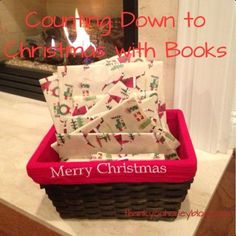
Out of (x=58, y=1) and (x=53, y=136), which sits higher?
(x=58, y=1)

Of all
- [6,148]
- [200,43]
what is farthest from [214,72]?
[6,148]

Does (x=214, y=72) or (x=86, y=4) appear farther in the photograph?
(x=86, y=4)

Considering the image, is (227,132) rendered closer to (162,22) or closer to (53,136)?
(162,22)

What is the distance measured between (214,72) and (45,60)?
2.91 ft

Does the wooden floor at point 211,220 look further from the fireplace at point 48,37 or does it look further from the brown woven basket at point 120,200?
the fireplace at point 48,37

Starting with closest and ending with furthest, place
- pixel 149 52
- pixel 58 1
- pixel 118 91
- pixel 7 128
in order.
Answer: pixel 118 91
pixel 149 52
pixel 7 128
pixel 58 1

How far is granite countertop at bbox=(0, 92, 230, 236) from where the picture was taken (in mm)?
568

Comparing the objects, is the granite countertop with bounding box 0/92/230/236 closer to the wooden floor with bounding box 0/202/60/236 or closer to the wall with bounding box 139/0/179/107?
the wooden floor with bounding box 0/202/60/236

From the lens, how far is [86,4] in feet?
4.33

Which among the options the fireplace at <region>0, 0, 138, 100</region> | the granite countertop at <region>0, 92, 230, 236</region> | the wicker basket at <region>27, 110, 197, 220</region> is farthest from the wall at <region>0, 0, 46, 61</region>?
the wicker basket at <region>27, 110, 197, 220</region>

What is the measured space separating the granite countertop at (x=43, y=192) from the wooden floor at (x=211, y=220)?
0.02m

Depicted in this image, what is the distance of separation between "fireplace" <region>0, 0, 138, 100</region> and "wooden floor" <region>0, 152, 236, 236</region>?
1.87ft

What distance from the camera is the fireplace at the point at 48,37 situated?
44.9 inches

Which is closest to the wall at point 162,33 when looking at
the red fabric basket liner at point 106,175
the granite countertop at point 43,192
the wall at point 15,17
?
the granite countertop at point 43,192
